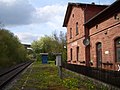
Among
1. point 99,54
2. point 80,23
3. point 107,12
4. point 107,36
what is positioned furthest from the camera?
point 80,23

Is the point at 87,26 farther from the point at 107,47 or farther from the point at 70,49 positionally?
the point at 70,49

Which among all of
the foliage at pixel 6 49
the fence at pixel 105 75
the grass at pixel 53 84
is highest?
the foliage at pixel 6 49

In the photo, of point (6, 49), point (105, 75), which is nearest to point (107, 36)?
point (105, 75)

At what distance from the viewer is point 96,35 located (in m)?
24.2

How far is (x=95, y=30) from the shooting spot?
80.7ft

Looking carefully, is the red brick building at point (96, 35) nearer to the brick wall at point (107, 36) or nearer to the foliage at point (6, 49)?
the brick wall at point (107, 36)

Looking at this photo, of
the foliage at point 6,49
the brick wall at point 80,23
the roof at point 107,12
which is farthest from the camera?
the foliage at point 6,49

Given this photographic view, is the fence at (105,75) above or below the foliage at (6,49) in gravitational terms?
below

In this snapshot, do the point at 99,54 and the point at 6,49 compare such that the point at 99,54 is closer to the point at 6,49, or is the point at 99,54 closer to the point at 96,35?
the point at 96,35

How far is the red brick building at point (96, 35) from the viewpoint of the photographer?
64.7 feet

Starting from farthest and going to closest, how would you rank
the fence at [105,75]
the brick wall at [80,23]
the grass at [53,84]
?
the brick wall at [80,23] < the grass at [53,84] < the fence at [105,75]

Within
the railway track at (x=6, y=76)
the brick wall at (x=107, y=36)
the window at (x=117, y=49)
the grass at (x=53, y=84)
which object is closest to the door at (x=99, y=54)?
the brick wall at (x=107, y=36)

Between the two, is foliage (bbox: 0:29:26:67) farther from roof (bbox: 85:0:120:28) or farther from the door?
roof (bbox: 85:0:120:28)

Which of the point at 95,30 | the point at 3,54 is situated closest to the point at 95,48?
the point at 95,30
